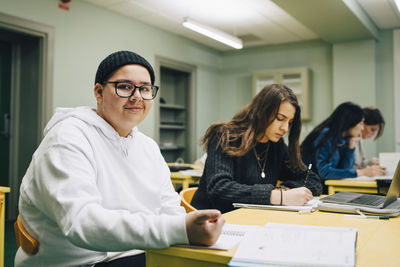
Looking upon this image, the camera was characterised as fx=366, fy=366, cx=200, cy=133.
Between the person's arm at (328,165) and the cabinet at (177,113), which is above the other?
the cabinet at (177,113)

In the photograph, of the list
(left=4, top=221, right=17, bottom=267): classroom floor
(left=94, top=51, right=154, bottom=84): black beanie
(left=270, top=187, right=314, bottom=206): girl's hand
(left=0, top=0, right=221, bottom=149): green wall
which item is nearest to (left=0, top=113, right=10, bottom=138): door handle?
(left=0, top=0, right=221, bottom=149): green wall

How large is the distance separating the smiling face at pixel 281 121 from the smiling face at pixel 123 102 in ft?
2.99

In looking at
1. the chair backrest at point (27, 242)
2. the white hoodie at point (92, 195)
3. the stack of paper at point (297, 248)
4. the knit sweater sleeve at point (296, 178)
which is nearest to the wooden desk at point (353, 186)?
the knit sweater sleeve at point (296, 178)

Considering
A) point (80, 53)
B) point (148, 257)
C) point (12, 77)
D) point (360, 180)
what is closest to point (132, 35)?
point (80, 53)

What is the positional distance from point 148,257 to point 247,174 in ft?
3.56

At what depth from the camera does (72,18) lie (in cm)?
455

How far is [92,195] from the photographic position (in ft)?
3.40

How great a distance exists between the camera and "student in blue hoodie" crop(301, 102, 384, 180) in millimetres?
3207

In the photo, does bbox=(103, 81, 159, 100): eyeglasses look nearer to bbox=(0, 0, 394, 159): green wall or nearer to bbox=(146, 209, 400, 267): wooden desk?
bbox=(146, 209, 400, 267): wooden desk

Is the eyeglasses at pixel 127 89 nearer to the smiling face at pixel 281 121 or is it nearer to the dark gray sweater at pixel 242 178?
the dark gray sweater at pixel 242 178

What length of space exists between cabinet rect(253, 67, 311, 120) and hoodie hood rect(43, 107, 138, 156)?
5346 mm

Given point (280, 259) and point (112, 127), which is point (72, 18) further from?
point (280, 259)

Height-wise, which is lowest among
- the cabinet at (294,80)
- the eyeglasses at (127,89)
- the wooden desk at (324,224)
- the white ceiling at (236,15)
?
the wooden desk at (324,224)

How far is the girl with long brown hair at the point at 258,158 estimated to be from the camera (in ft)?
5.88
